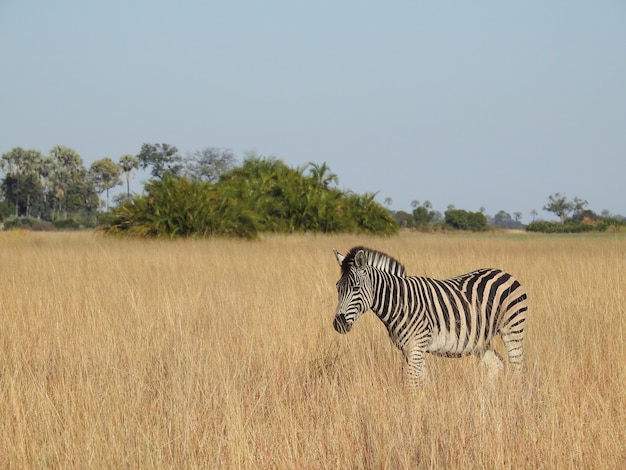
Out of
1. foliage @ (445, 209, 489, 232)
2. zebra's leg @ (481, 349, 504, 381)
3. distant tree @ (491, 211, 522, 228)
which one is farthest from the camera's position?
distant tree @ (491, 211, 522, 228)

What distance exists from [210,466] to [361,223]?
1047 inches

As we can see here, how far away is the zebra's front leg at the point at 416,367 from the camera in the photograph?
4.81 metres

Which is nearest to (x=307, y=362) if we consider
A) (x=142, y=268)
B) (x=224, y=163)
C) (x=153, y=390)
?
(x=153, y=390)

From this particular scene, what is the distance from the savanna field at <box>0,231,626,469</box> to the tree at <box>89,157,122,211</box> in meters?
84.3

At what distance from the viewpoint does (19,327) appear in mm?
7484

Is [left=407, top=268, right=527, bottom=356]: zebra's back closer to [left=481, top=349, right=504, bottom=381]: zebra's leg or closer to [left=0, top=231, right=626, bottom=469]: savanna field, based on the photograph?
[left=481, top=349, right=504, bottom=381]: zebra's leg

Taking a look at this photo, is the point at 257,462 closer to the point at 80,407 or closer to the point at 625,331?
the point at 80,407

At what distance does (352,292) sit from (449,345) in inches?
35.3

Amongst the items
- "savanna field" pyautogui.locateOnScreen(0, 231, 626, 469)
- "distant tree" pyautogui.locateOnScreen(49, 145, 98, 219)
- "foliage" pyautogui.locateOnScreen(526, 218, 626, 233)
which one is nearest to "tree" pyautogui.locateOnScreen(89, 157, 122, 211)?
"distant tree" pyautogui.locateOnScreen(49, 145, 98, 219)

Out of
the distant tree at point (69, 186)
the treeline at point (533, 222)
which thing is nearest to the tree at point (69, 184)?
the distant tree at point (69, 186)

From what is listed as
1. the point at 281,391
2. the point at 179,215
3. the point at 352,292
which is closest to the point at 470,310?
the point at 352,292

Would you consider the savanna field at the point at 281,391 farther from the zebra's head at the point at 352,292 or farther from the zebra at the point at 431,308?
A: the zebra's head at the point at 352,292

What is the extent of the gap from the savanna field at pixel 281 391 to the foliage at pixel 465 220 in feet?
158

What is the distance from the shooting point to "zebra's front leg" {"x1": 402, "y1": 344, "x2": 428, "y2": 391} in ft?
15.8
